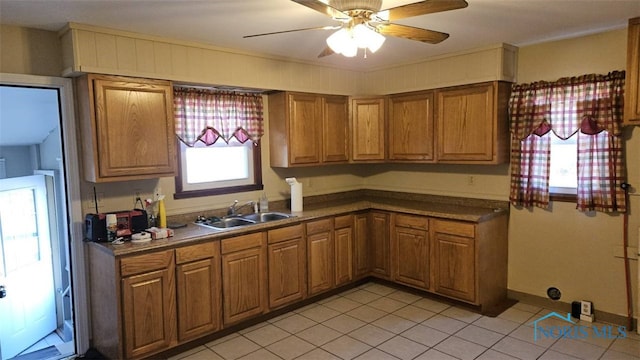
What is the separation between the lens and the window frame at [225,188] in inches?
140

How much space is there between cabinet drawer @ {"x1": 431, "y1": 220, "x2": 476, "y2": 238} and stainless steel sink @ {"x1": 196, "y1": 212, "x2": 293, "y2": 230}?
139cm

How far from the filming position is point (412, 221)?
4.03 metres

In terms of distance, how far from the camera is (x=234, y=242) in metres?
3.25

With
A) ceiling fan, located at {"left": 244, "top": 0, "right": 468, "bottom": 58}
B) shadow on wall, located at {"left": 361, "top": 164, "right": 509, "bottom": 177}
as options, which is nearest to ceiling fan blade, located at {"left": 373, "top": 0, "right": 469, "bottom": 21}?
ceiling fan, located at {"left": 244, "top": 0, "right": 468, "bottom": 58}

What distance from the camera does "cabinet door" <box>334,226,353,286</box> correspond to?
4109 millimetres

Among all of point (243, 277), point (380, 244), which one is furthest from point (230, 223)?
point (380, 244)

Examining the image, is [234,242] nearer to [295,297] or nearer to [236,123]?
[295,297]

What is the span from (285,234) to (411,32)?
204 centimetres

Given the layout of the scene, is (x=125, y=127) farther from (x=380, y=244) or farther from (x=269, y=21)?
(x=380, y=244)

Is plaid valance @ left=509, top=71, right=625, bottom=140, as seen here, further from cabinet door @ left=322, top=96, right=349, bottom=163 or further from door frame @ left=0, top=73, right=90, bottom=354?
door frame @ left=0, top=73, right=90, bottom=354

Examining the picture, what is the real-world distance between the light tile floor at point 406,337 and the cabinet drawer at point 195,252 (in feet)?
2.31

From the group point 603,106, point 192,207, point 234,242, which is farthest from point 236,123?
point 603,106

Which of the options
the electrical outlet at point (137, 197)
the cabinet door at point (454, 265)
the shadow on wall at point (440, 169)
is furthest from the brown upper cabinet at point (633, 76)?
the electrical outlet at point (137, 197)

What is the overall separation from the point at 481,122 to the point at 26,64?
3.61 metres
